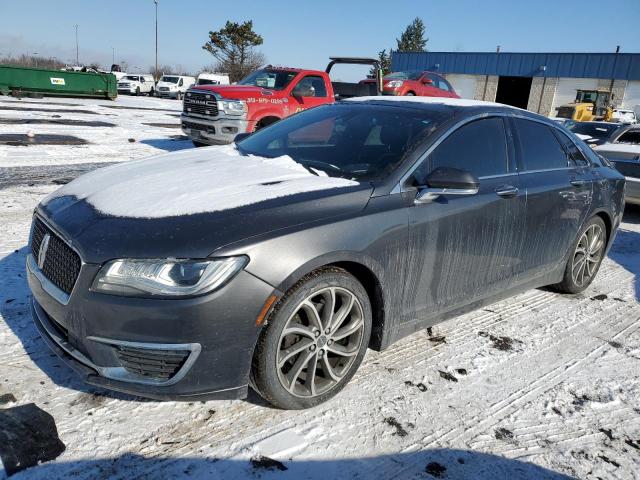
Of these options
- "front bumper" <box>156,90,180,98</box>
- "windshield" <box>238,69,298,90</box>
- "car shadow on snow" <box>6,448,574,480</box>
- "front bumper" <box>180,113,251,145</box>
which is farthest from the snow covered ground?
"front bumper" <box>156,90,180,98</box>

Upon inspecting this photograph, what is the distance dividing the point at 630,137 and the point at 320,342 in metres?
8.31

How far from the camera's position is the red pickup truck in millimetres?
9648

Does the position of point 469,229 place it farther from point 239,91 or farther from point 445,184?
point 239,91

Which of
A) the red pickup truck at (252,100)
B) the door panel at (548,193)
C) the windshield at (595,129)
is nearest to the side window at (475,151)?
the door panel at (548,193)

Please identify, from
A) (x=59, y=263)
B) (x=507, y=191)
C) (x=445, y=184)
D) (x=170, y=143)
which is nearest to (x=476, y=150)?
(x=507, y=191)

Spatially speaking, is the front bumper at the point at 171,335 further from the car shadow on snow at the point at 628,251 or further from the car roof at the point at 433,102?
the car shadow on snow at the point at 628,251

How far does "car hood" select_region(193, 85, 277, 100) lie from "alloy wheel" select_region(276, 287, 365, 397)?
25.8 ft

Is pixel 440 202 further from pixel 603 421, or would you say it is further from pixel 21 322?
pixel 21 322

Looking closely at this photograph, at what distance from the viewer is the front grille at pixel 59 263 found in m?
2.31

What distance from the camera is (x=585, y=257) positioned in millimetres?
4512

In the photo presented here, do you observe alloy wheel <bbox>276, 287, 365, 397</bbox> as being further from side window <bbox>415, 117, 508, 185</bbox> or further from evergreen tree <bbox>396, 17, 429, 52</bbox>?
evergreen tree <bbox>396, 17, 429, 52</bbox>

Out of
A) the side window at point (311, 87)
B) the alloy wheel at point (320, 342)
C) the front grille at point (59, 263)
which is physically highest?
the side window at point (311, 87)

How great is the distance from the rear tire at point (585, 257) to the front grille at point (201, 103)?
722 centimetres

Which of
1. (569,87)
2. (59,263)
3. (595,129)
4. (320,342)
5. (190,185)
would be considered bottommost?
(320,342)
